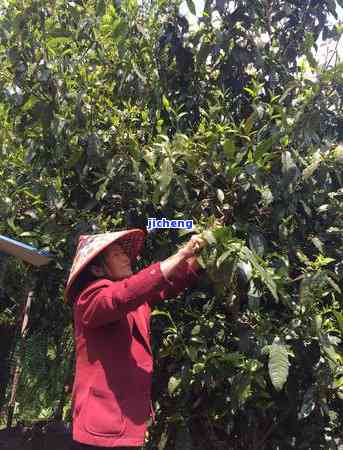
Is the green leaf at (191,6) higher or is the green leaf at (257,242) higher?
the green leaf at (191,6)

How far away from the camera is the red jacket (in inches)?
79.0

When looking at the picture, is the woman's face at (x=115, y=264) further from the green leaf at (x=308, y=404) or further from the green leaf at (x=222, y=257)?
the green leaf at (x=308, y=404)

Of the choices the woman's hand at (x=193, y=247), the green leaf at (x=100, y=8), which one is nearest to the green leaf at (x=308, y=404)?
the woman's hand at (x=193, y=247)

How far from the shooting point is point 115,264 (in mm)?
2266

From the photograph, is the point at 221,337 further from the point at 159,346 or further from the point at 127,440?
the point at 127,440

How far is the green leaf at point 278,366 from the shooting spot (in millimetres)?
2088

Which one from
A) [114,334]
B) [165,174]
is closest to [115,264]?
[114,334]

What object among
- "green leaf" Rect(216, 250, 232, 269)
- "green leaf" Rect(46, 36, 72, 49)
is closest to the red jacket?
"green leaf" Rect(216, 250, 232, 269)

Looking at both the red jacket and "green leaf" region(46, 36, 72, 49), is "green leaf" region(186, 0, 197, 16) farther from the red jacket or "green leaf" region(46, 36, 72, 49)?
the red jacket

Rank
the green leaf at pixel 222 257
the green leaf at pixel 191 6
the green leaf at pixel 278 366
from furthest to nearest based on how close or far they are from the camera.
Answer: the green leaf at pixel 191 6 → the green leaf at pixel 278 366 → the green leaf at pixel 222 257

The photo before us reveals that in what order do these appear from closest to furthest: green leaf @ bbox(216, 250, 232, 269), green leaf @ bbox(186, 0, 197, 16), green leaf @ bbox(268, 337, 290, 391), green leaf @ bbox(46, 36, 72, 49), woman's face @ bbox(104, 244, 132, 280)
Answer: green leaf @ bbox(216, 250, 232, 269), green leaf @ bbox(268, 337, 290, 391), woman's face @ bbox(104, 244, 132, 280), green leaf @ bbox(46, 36, 72, 49), green leaf @ bbox(186, 0, 197, 16)

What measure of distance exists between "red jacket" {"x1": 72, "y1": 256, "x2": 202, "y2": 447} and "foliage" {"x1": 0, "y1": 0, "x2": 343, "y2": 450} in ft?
0.78

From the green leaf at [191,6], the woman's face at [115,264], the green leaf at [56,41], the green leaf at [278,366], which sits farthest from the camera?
the green leaf at [191,6]

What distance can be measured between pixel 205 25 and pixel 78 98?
74cm
